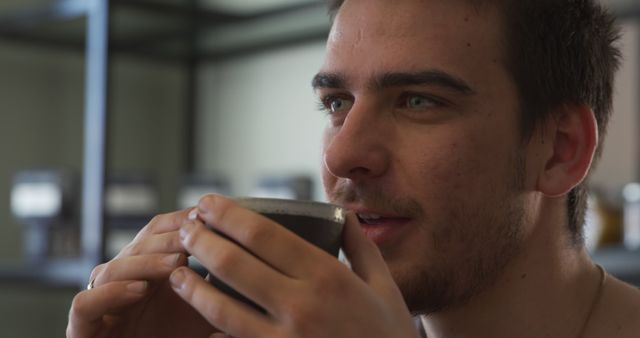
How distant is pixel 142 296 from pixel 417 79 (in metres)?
0.32

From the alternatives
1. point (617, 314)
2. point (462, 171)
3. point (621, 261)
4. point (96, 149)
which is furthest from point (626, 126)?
point (462, 171)

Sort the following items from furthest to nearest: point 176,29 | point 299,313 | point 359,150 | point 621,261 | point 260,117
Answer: point 260,117 → point 176,29 → point 621,261 → point 359,150 → point 299,313

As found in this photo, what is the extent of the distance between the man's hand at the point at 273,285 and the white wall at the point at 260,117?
2.36 meters

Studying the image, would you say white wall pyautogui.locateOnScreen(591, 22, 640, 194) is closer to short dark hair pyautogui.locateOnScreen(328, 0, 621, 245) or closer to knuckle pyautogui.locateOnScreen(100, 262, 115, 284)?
short dark hair pyautogui.locateOnScreen(328, 0, 621, 245)

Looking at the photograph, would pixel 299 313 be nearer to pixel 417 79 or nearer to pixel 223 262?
pixel 223 262

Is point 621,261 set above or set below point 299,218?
below

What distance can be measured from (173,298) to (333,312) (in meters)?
0.27

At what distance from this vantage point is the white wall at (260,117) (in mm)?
3188

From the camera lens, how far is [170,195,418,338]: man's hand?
58 cm

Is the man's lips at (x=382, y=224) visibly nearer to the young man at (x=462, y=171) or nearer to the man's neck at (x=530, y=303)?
the young man at (x=462, y=171)

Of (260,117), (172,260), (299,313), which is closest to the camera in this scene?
(299,313)

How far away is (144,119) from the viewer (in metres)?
3.55

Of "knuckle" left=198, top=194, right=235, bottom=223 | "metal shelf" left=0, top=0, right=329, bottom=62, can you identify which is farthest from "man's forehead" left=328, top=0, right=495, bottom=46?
→ "metal shelf" left=0, top=0, right=329, bottom=62

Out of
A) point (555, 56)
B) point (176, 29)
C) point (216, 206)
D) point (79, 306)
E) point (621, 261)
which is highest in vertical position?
point (176, 29)
